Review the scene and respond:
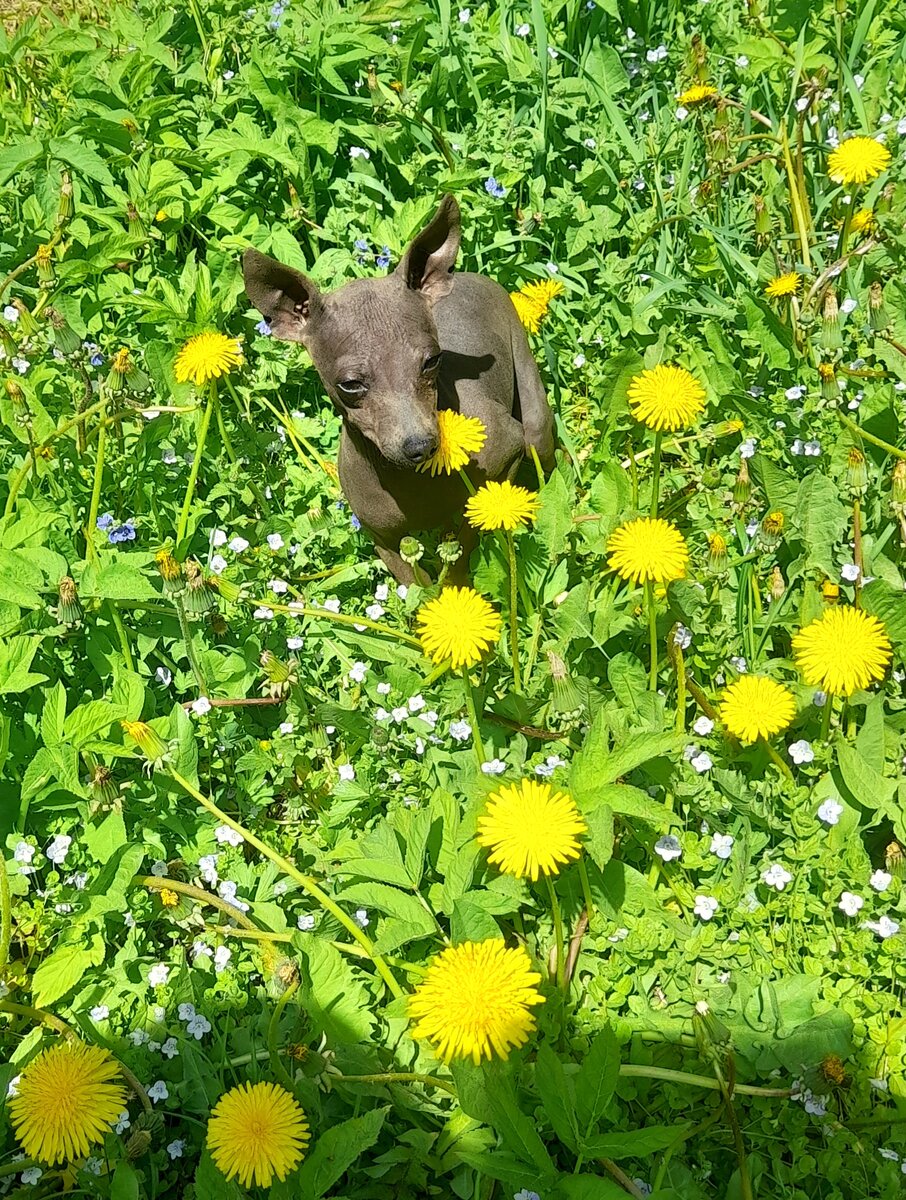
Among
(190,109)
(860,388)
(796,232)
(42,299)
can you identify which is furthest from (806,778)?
(190,109)

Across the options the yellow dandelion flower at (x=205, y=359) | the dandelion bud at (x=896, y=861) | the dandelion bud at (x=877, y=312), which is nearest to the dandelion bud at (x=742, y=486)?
the dandelion bud at (x=877, y=312)

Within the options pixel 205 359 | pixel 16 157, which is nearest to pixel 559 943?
pixel 205 359

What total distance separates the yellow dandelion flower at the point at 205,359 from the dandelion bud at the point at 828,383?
61.3 inches

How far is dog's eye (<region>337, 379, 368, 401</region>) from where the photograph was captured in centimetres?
263

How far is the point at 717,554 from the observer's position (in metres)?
2.42

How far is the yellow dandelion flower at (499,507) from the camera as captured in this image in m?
2.25

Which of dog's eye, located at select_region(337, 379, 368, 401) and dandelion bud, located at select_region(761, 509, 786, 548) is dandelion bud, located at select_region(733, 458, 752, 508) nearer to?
dandelion bud, located at select_region(761, 509, 786, 548)

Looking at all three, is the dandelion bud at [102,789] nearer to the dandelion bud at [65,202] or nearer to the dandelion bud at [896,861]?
the dandelion bud at [896,861]

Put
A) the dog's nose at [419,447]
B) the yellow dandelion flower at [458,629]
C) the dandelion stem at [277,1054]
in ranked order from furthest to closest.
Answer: the dog's nose at [419,447] → the yellow dandelion flower at [458,629] → the dandelion stem at [277,1054]

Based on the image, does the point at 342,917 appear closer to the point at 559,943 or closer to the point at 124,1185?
the point at 559,943

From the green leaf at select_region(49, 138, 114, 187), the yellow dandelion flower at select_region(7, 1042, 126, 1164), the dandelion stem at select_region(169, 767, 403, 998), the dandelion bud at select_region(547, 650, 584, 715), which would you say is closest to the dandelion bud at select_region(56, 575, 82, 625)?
the dandelion stem at select_region(169, 767, 403, 998)

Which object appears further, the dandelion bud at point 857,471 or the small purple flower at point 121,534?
the small purple flower at point 121,534

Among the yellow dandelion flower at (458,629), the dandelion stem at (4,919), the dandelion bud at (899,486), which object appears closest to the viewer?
the yellow dandelion flower at (458,629)

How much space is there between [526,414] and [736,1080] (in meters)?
2.08
